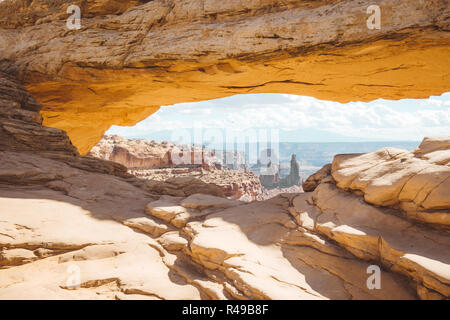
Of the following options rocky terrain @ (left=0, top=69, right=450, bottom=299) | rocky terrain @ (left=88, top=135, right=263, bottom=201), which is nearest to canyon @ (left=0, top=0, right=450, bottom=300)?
rocky terrain @ (left=0, top=69, right=450, bottom=299)

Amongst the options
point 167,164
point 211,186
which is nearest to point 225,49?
point 211,186

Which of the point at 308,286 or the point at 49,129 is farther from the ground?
the point at 49,129

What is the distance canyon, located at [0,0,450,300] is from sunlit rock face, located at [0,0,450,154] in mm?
47

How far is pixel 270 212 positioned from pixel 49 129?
8263 millimetres

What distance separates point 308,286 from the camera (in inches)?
168

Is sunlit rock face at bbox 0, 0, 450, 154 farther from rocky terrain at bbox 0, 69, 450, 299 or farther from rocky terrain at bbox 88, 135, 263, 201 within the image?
rocky terrain at bbox 88, 135, 263, 201

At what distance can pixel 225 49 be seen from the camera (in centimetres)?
845

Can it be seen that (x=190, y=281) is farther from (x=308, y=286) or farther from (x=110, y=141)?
(x=110, y=141)

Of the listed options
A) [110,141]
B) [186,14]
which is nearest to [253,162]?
[110,141]

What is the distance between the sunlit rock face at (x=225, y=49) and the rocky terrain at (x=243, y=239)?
3.22m

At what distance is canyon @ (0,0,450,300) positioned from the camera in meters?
4.42

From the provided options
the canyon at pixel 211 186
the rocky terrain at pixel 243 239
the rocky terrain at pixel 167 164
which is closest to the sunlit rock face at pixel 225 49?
the canyon at pixel 211 186

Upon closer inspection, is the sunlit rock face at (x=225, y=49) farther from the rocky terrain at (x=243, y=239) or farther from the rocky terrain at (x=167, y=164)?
the rocky terrain at (x=167, y=164)

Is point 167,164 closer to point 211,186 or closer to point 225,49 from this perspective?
point 211,186
